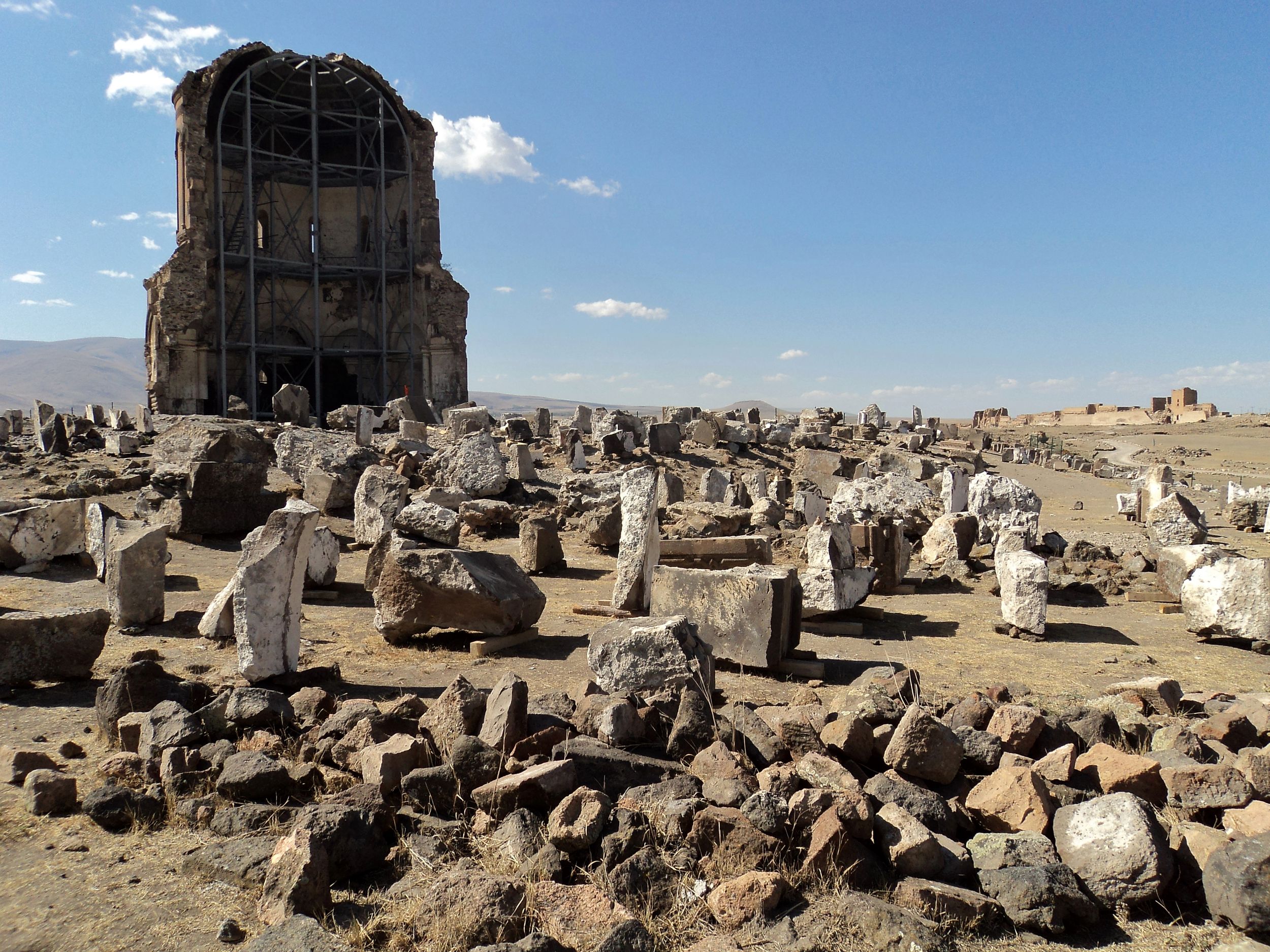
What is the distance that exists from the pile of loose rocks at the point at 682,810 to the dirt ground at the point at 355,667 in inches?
6.5

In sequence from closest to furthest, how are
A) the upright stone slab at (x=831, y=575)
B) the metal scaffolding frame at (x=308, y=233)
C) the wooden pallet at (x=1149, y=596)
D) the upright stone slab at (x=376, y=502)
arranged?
the upright stone slab at (x=831, y=575) → the wooden pallet at (x=1149, y=596) → the upright stone slab at (x=376, y=502) → the metal scaffolding frame at (x=308, y=233)

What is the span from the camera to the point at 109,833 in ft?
12.8

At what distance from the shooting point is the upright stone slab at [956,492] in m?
14.7

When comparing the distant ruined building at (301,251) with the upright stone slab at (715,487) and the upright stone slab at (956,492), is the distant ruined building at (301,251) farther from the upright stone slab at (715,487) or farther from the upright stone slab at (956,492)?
the upright stone slab at (956,492)

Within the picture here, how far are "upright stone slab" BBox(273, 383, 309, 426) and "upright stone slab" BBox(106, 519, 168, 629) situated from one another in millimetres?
14725

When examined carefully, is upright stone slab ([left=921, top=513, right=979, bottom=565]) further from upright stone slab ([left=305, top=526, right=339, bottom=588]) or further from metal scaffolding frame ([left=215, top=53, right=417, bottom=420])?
metal scaffolding frame ([left=215, top=53, right=417, bottom=420])

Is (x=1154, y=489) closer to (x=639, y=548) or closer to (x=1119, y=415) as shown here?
(x=639, y=548)

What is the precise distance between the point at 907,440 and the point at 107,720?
80.3ft

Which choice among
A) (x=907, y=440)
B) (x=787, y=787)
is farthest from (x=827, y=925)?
(x=907, y=440)

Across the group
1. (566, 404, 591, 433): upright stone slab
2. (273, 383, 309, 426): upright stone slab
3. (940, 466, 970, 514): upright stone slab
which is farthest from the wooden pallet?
(273, 383, 309, 426): upright stone slab

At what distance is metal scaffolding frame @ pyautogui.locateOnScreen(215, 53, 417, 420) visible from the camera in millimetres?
28672

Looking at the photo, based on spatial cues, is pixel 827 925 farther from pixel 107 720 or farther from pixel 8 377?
pixel 8 377

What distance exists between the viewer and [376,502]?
11.7 metres

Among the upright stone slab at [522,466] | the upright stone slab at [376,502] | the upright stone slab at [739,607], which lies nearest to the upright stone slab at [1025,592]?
the upright stone slab at [739,607]
